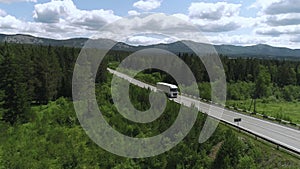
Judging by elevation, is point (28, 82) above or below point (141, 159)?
above

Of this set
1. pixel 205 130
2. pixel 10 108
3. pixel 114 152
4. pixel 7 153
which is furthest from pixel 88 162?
pixel 10 108

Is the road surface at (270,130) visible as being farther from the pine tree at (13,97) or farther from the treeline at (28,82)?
the treeline at (28,82)

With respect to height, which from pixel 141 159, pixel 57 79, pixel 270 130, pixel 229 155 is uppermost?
pixel 229 155

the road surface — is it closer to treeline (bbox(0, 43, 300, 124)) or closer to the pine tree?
treeline (bbox(0, 43, 300, 124))

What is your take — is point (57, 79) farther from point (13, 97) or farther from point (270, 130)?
point (270, 130)

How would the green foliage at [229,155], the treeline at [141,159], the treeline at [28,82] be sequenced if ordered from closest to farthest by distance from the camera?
1. the green foliage at [229,155]
2. the treeline at [141,159]
3. the treeline at [28,82]

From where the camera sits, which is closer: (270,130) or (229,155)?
(229,155)

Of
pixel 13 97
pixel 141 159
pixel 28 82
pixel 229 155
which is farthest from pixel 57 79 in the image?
pixel 229 155

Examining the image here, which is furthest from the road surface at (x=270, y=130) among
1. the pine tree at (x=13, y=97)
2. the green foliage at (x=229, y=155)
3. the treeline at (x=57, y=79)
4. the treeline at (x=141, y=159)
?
the pine tree at (x=13, y=97)

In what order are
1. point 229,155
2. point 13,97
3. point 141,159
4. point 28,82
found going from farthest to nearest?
point 28,82, point 13,97, point 141,159, point 229,155

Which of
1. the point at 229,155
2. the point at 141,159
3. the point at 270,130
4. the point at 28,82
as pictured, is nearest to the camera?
the point at 229,155

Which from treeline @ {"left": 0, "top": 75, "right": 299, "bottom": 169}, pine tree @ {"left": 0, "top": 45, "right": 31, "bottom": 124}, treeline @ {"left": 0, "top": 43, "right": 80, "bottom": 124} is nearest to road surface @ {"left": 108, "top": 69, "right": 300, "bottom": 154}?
treeline @ {"left": 0, "top": 75, "right": 299, "bottom": 169}
